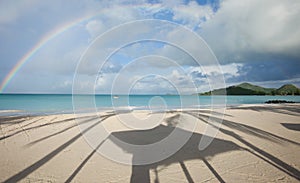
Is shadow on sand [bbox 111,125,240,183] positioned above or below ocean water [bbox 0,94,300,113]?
below

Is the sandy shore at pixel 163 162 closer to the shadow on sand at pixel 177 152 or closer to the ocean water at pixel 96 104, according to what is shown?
the shadow on sand at pixel 177 152

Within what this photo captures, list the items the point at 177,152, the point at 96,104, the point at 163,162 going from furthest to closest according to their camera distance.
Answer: the point at 96,104, the point at 177,152, the point at 163,162

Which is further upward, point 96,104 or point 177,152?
point 96,104

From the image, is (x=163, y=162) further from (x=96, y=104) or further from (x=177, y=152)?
(x=96, y=104)

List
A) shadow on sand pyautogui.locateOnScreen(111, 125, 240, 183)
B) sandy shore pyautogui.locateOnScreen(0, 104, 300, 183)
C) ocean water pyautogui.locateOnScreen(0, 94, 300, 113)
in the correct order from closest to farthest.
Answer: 1. sandy shore pyautogui.locateOnScreen(0, 104, 300, 183)
2. shadow on sand pyautogui.locateOnScreen(111, 125, 240, 183)
3. ocean water pyautogui.locateOnScreen(0, 94, 300, 113)

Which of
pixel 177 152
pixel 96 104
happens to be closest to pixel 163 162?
pixel 177 152

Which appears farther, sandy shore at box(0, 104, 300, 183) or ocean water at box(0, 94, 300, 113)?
ocean water at box(0, 94, 300, 113)

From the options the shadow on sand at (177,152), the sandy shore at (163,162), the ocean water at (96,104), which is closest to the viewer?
the sandy shore at (163,162)

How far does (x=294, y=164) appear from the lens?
4.45m

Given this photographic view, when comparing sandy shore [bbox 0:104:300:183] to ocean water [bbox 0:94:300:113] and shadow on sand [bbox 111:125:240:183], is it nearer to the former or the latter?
shadow on sand [bbox 111:125:240:183]

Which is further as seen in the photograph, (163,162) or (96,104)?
(96,104)

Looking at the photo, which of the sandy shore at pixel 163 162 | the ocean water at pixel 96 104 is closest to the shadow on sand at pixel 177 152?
Answer: the sandy shore at pixel 163 162

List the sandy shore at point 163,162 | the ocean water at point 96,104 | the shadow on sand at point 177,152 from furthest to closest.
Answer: the ocean water at point 96,104, the shadow on sand at point 177,152, the sandy shore at point 163,162

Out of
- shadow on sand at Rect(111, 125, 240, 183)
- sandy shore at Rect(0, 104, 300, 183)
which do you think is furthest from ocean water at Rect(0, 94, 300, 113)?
sandy shore at Rect(0, 104, 300, 183)
